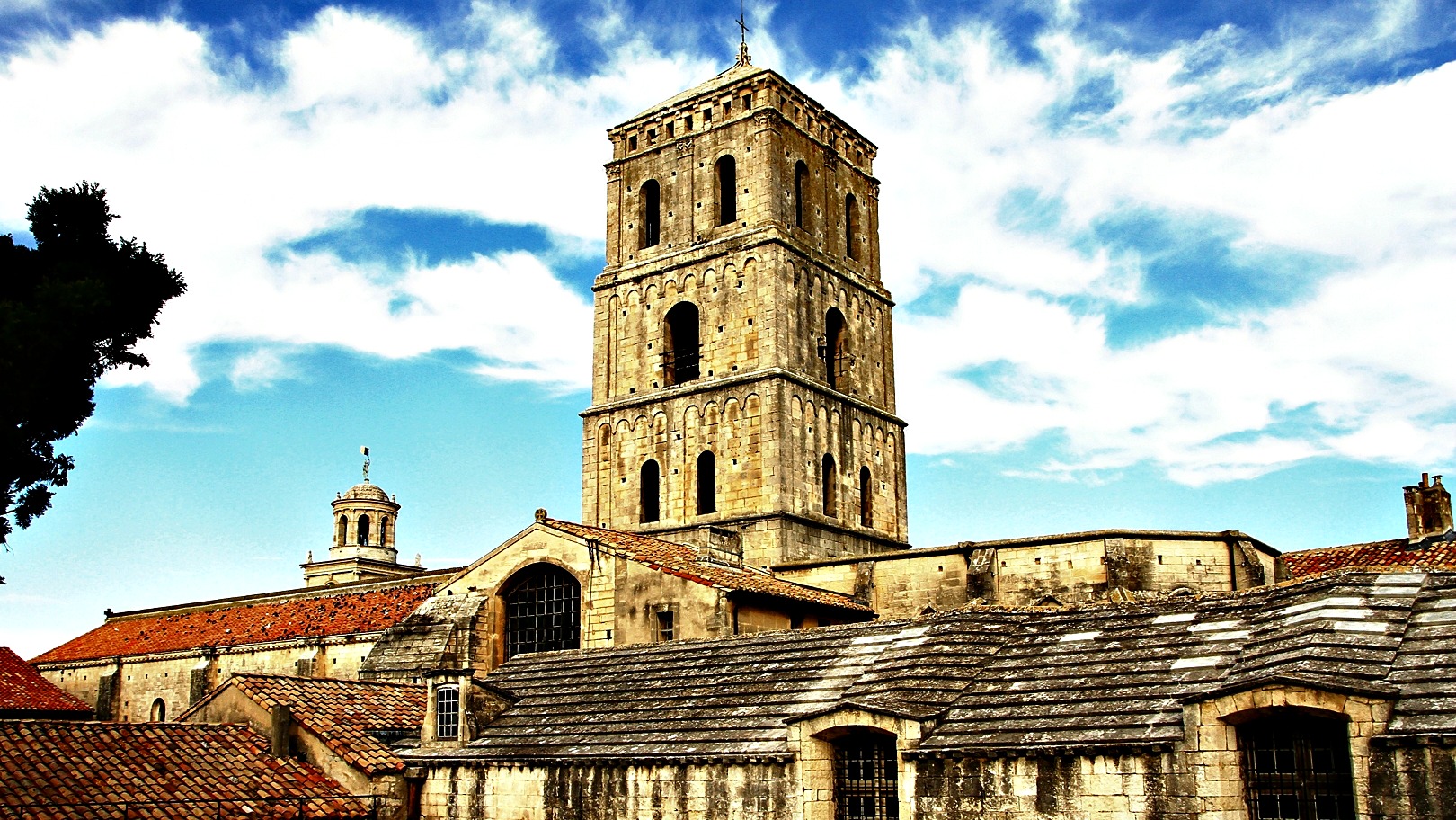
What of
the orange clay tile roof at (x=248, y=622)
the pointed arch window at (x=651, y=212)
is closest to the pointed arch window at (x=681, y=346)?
the pointed arch window at (x=651, y=212)

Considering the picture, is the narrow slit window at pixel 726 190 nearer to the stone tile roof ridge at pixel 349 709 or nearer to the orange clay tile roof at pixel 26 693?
the stone tile roof ridge at pixel 349 709

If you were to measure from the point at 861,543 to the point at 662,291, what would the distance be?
1082cm

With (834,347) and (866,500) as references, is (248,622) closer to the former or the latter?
(866,500)

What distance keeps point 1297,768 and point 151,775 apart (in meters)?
16.2

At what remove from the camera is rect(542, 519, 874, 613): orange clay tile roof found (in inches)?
1151

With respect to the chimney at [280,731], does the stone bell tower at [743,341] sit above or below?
above

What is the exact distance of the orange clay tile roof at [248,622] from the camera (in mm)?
43625

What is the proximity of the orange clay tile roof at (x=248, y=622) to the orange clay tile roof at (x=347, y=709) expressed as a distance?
15277 mm

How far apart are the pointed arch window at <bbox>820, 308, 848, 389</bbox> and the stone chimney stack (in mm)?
17930

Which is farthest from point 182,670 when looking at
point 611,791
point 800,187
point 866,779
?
point 866,779

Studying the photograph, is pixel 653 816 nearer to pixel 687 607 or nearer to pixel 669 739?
pixel 669 739

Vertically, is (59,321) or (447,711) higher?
(59,321)

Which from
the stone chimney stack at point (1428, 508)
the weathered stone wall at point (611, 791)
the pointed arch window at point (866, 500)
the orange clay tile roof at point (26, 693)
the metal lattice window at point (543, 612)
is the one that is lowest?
the weathered stone wall at point (611, 791)

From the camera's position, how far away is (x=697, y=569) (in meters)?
30.6
